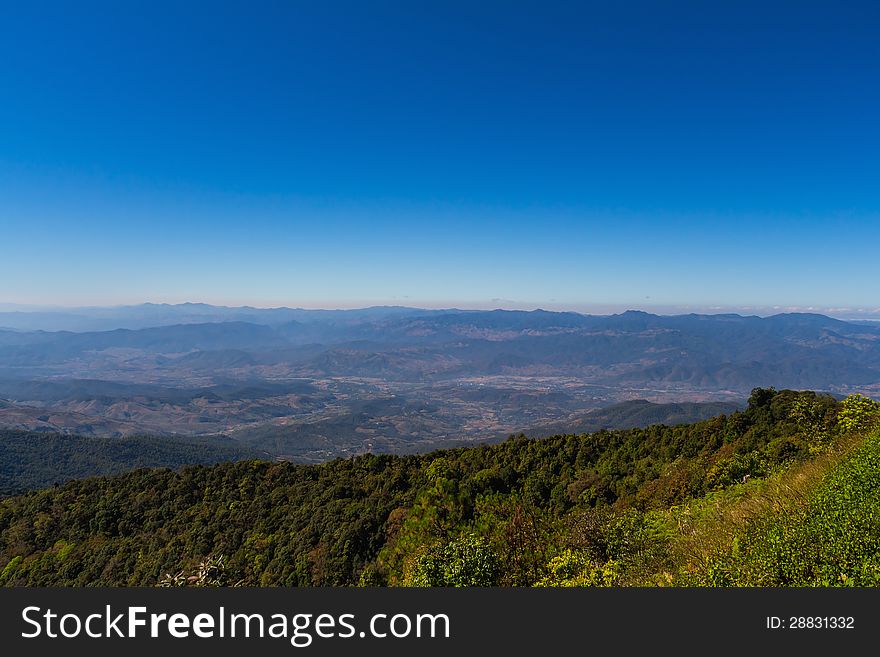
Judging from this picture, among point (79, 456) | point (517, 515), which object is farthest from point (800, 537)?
point (79, 456)

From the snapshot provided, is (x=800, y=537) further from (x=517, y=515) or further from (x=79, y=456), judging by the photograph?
(x=79, y=456)

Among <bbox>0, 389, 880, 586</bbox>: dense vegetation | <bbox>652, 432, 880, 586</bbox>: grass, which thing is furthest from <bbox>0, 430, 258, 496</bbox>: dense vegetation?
<bbox>652, 432, 880, 586</bbox>: grass

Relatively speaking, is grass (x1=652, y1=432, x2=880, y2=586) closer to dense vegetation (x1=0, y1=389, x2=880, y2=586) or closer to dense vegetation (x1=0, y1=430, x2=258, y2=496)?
dense vegetation (x1=0, y1=389, x2=880, y2=586)

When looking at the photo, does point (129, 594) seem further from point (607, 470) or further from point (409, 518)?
point (607, 470)

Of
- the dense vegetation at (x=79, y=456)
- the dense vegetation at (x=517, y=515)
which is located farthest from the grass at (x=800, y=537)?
the dense vegetation at (x=79, y=456)

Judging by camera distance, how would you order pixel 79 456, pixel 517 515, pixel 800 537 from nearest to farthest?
pixel 800 537 < pixel 517 515 < pixel 79 456

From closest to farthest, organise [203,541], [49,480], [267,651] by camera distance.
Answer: [267,651] < [203,541] < [49,480]

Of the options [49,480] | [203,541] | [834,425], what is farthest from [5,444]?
[834,425]

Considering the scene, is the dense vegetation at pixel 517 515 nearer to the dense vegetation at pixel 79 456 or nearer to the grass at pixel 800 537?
the grass at pixel 800 537
